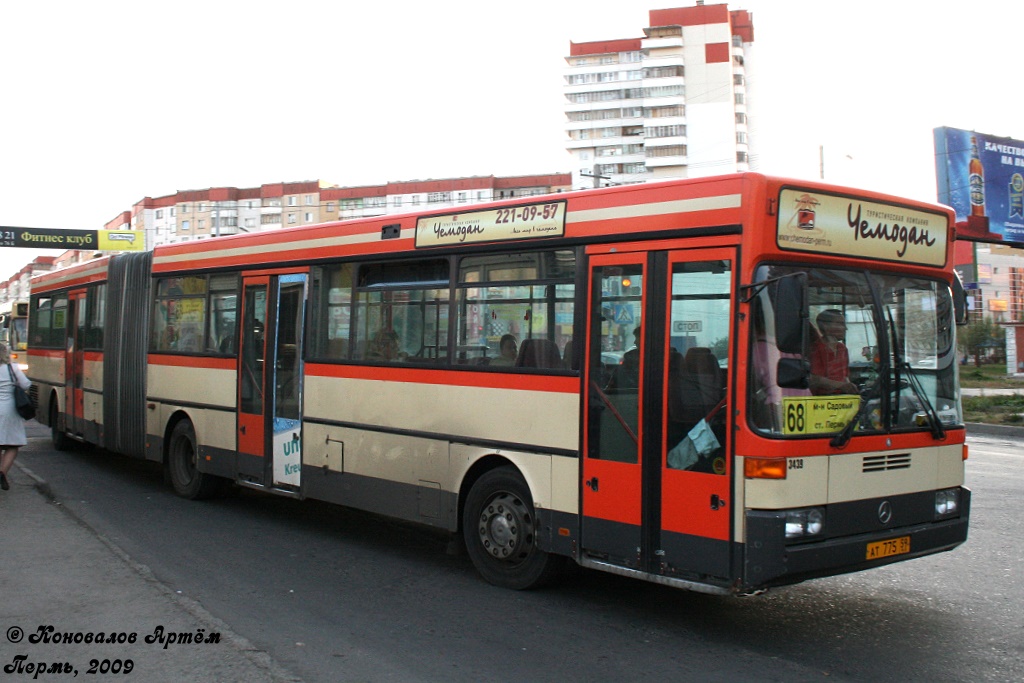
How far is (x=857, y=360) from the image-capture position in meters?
6.12

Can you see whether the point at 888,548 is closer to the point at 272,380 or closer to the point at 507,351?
the point at 507,351

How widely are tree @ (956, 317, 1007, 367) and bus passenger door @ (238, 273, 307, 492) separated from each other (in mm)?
69780

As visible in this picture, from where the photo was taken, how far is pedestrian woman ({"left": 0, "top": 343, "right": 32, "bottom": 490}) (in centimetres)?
1121

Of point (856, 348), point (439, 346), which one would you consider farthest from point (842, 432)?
point (439, 346)

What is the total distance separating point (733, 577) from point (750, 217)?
2184 mm

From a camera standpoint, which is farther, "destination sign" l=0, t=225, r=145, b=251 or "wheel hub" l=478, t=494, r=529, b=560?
"destination sign" l=0, t=225, r=145, b=251

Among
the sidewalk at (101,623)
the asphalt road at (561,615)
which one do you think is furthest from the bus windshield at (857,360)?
the sidewalk at (101,623)

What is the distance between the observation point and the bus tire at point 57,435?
1628 centimetres

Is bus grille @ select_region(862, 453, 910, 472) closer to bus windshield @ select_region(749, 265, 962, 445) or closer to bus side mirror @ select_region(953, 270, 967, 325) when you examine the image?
bus windshield @ select_region(749, 265, 962, 445)

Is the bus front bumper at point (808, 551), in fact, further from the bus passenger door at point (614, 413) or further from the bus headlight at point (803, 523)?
the bus passenger door at point (614, 413)

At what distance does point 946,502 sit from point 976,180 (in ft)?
95.6

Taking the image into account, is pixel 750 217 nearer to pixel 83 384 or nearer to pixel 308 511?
pixel 308 511

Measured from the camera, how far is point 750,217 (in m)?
5.87

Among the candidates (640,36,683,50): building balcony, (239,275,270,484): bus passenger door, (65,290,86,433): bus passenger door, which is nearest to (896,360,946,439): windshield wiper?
(239,275,270,484): bus passenger door
